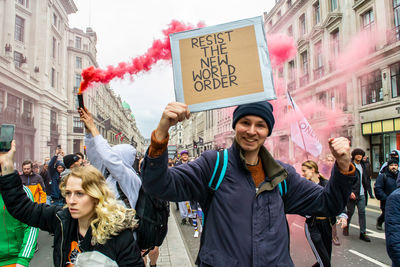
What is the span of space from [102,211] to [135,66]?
1525 mm

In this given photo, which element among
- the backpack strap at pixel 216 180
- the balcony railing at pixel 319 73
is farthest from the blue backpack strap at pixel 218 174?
the balcony railing at pixel 319 73

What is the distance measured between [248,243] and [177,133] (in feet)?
565

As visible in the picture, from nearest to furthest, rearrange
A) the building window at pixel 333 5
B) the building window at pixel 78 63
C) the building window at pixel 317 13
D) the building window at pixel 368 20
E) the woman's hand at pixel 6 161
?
the woman's hand at pixel 6 161, the building window at pixel 368 20, the building window at pixel 333 5, the building window at pixel 317 13, the building window at pixel 78 63

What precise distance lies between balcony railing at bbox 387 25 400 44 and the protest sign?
17.6 m

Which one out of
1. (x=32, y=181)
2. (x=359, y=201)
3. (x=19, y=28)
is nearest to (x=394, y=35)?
(x=359, y=201)

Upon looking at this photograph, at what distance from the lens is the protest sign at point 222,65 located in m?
1.70

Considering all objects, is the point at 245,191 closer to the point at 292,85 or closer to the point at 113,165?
the point at 113,165

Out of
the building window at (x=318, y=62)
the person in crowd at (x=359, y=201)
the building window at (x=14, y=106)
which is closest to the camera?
the person in crowd at (x=359, y=201)

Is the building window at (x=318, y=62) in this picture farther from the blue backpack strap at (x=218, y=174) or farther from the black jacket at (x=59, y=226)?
the black jacket at (x=59, y=226)

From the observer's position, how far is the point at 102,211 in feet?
6.63

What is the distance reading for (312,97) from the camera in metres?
23.1

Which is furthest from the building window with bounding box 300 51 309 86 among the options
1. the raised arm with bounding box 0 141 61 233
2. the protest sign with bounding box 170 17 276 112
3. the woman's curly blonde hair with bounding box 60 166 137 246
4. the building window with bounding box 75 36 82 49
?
the building window with bounding box 75 36 82 49

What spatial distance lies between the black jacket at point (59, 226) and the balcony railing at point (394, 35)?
18.4 m

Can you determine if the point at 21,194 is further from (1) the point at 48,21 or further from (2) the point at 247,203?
(1) the point at 48,21
